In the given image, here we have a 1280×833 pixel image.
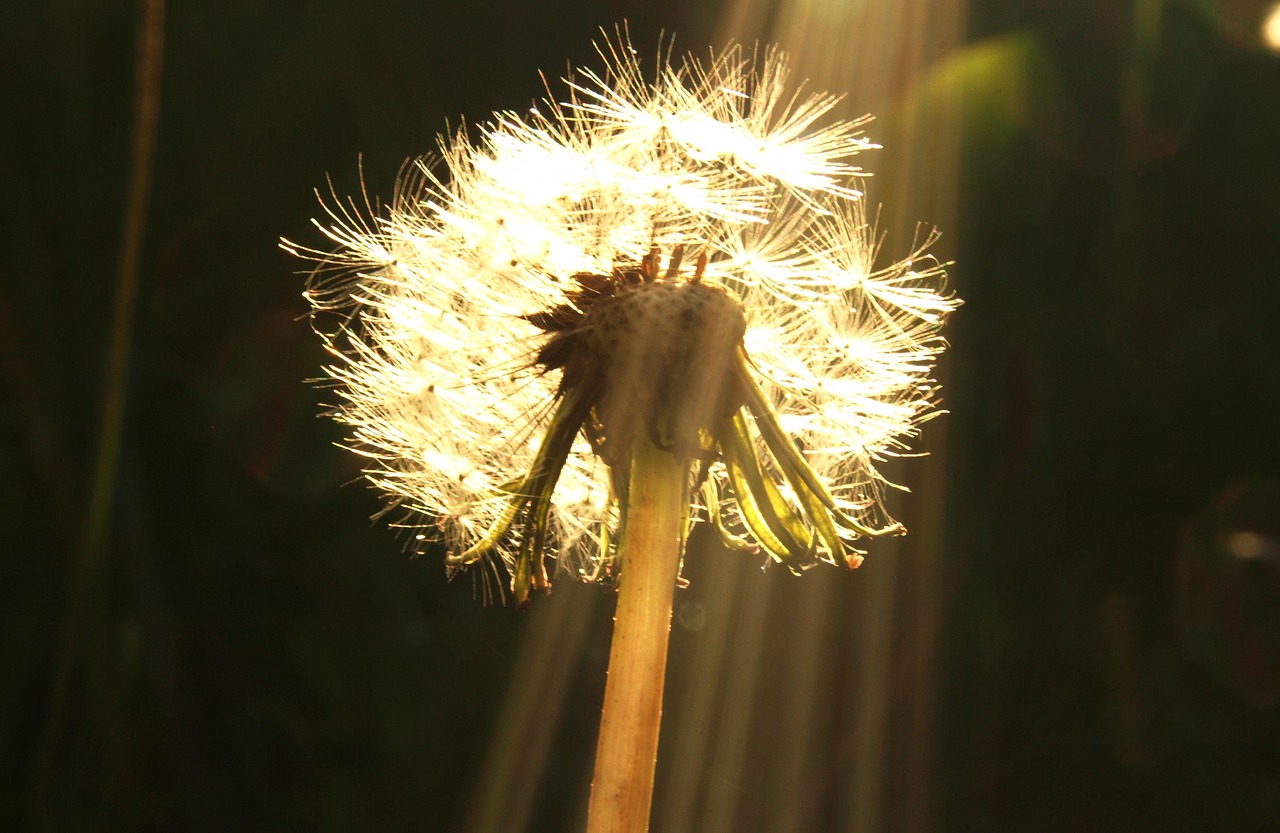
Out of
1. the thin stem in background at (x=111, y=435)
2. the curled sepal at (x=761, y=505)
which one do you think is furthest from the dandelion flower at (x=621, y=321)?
the thin stem in background at (x=111, y=435)

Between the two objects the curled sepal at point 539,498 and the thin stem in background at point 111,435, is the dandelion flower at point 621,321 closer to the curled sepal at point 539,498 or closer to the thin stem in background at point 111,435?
the curled sepal at point 539,498

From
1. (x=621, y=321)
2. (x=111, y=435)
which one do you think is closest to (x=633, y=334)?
(x=621, y=321)

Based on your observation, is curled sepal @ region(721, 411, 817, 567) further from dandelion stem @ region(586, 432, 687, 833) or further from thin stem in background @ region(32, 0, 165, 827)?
thin stem in background @ region(32, 0, 165, 827)

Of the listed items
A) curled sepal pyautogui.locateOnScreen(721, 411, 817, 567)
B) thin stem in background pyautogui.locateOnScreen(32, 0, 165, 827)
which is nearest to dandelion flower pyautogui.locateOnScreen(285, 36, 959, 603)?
curled sepal pyautogui.locateOnScreen(721, 411, 817, 567)

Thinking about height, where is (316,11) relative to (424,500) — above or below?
above

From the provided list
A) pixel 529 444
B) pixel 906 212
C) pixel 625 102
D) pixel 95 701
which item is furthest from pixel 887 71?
pixel 95 701

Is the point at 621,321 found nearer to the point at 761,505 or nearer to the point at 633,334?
the point at 633,334

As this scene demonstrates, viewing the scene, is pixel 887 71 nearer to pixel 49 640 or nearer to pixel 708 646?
pixel 708 646
